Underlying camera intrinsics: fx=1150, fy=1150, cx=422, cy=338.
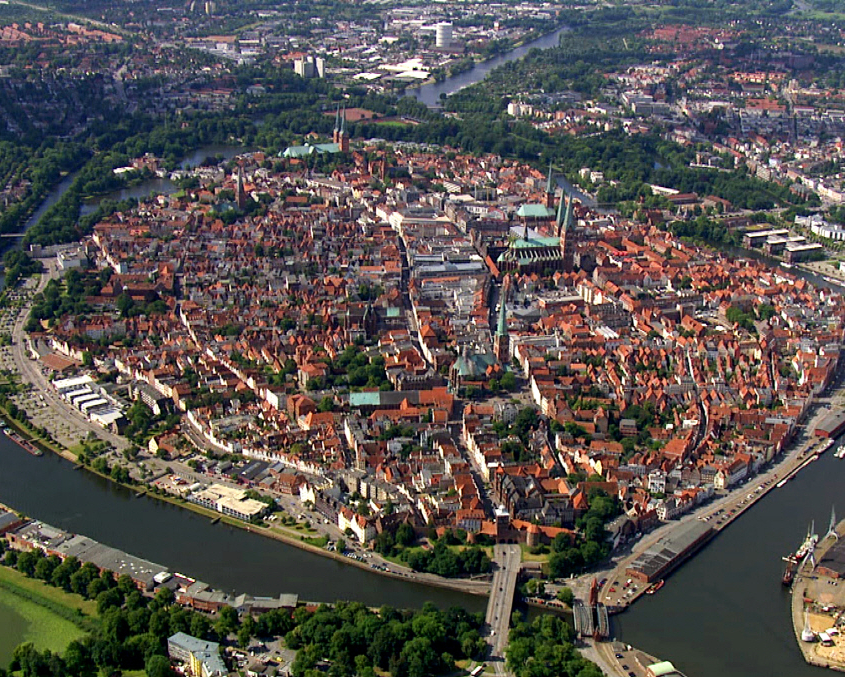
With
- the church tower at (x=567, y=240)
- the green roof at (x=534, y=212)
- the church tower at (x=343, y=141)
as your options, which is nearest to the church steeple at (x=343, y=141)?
the church tower at (x=343, y=141)

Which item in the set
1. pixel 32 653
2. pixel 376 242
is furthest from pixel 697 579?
pixel 376 242

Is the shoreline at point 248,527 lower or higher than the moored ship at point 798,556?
higher

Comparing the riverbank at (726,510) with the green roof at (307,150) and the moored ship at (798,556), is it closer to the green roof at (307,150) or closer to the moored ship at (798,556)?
the moored ship at (798,556)

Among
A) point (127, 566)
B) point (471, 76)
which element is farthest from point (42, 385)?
point (471, 76)

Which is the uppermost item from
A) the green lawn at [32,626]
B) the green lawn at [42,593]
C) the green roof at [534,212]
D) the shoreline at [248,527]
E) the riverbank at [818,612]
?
the green roof at [534,212]

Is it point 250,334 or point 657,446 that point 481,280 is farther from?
point 657,446

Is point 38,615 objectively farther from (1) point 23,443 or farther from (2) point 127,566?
(1) point 23,443
